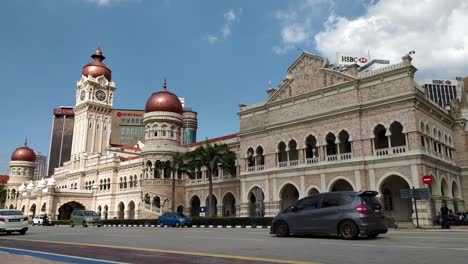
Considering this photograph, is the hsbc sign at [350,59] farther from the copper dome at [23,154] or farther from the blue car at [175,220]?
the copper dome at [23,154]

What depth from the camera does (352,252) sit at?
8508 mm

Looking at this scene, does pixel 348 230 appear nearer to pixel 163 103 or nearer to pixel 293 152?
pixel 293 152

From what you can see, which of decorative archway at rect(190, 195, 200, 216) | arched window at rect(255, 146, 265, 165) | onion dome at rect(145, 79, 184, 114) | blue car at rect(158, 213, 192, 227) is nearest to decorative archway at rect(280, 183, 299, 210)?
arched window at rect(255, 146, 265, 165)

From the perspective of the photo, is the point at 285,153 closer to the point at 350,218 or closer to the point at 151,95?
the point at 151,95

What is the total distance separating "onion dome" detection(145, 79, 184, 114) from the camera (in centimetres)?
4925

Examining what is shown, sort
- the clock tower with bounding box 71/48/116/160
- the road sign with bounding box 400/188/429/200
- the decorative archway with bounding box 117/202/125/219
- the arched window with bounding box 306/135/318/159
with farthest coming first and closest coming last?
the clock tower with bounding box 71/48/116/160
the decorative archway with bounding box 117/202/125/219
the arched window with bounding box 306/135/318/159
the road sign with bounding box 400/188/429/200

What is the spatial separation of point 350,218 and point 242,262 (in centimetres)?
590

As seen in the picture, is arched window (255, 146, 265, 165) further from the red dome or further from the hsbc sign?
the red dome

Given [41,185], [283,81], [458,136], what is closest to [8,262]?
[283,81]

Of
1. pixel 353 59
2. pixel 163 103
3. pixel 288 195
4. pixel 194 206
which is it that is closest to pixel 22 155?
pixel 163 103

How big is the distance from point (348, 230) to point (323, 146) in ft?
69.0

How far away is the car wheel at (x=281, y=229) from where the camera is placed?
13789 mm

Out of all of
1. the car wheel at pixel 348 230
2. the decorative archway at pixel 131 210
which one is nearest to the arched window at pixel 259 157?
the decorative archway at pixel 131 210

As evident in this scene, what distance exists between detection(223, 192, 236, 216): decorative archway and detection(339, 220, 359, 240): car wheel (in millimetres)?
32576
